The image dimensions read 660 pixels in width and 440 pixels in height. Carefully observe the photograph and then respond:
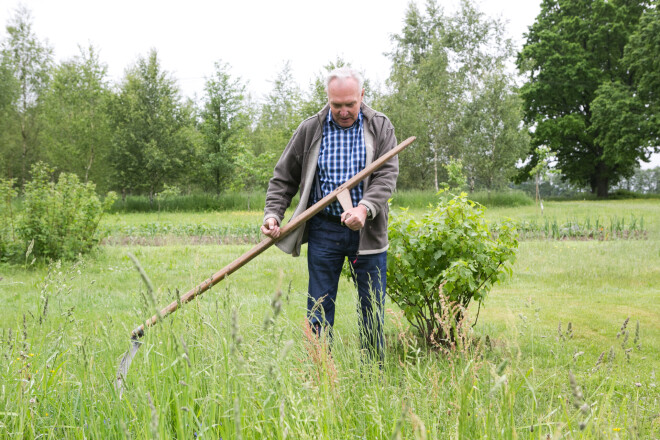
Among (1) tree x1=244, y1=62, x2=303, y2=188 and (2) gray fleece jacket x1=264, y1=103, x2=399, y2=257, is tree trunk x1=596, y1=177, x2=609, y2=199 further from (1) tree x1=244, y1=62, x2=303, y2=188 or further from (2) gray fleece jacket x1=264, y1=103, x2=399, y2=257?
(2) gray fleece jacket x1=264, y1=103, x2=399, y2=257

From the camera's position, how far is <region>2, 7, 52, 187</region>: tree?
3044 cm

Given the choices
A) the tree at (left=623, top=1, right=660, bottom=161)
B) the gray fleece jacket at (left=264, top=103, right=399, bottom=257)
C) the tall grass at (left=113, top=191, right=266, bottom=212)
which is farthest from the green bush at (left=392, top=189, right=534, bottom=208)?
the gray fleece jacket at (left=264, top=103, right=399, bottom=257)

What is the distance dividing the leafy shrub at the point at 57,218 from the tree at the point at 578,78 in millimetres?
30530

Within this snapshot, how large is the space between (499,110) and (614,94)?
30.0 ft

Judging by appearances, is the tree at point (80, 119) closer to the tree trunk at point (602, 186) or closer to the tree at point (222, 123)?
the tree at point (222, 123)

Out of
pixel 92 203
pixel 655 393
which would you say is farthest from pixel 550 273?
pixel 92 203

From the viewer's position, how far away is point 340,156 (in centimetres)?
342

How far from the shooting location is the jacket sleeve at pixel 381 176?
3.19m

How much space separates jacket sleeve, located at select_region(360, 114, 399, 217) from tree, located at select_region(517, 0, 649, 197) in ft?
105

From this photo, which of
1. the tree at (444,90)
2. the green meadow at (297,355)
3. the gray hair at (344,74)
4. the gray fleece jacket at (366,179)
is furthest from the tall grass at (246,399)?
the tree at (444,90)

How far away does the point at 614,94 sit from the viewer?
30.2 metres

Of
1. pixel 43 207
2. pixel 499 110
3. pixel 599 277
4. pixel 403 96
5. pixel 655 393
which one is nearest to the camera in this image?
pixel 655 393

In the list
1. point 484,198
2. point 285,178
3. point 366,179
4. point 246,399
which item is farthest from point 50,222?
point 484,198

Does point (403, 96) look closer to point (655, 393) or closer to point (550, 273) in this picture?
point (550, 273)
